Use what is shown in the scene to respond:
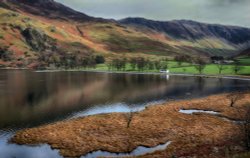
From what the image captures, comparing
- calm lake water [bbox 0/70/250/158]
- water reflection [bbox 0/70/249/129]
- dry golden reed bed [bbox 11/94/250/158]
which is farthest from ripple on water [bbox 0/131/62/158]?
water reflection [bbox 0/70/249/129]

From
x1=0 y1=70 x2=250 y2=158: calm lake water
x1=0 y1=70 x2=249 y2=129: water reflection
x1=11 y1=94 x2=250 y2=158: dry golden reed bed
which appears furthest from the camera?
x1=0 y1=70 x2=249 y2=129: water reflection

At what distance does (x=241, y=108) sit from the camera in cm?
9956

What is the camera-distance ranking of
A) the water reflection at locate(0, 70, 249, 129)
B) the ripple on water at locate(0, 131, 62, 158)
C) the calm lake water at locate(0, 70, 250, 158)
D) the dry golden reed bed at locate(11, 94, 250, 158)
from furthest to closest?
the water reflection at locate(0, 70, 249, 129) → the calm lake water at locate(0, 70, 250, 158) → the dry golden reed bed at locate(11, 94, 250, 158) → the ripple on water at locate(0, 131, 62, 158)

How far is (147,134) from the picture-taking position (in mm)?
70938

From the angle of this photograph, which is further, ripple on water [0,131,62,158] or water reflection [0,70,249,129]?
water reflection [0,70,249,129]

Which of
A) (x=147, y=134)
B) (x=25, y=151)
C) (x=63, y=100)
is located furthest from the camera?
(x=63, y=100)

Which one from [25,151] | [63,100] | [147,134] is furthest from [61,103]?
[25,151]

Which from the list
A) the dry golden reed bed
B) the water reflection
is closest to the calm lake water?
the water reflection

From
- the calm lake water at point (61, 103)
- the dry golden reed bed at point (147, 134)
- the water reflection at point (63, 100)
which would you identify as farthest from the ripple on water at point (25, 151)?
the water reflection at point (63, 100)

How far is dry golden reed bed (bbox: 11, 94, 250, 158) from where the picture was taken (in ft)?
196

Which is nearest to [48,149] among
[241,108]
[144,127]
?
[144,127]

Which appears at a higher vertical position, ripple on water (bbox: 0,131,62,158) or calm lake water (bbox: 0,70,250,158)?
calm lake water (bbox: 0,70,250,158)

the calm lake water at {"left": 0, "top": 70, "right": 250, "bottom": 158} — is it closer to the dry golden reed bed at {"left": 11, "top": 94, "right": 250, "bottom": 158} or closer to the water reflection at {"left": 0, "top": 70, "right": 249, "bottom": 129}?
the water reflection at {"left": 0, "top": 70, "right": 249, "bottom": 129}

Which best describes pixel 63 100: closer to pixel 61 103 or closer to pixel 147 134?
pixel 61 103
